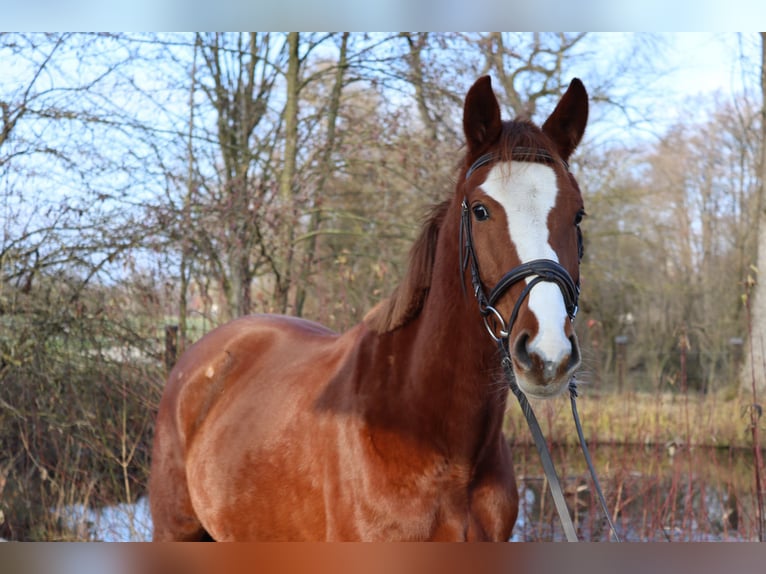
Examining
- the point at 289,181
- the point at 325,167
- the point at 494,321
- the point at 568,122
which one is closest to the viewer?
the point at 494,321

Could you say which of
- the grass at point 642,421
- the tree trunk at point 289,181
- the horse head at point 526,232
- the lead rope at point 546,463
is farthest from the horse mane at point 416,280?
the tree trunk at point 289,181

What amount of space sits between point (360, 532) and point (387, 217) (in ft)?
16.8

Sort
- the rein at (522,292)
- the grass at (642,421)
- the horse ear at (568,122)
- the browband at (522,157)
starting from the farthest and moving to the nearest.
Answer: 1. the grass at (642,421)
2. the horse ear at (568,122)
3. the browband at (522,157)
4. the rein at (522,292)

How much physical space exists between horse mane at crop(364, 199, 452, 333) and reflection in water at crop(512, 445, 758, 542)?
2.26 metres

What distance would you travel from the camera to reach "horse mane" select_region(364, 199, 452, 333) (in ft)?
7.79

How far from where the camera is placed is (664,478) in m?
6.20

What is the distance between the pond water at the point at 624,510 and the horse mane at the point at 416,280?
2528 millimetres

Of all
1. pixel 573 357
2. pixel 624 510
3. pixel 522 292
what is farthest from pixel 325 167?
pixel 573 357

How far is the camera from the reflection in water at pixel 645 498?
457 centimetres

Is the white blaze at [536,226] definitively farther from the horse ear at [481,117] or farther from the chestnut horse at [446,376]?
the horse ear at [481,117]

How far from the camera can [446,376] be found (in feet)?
7.38

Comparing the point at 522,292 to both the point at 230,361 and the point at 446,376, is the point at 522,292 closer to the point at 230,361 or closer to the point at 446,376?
the point at 446,376

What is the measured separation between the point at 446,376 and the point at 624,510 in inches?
138
